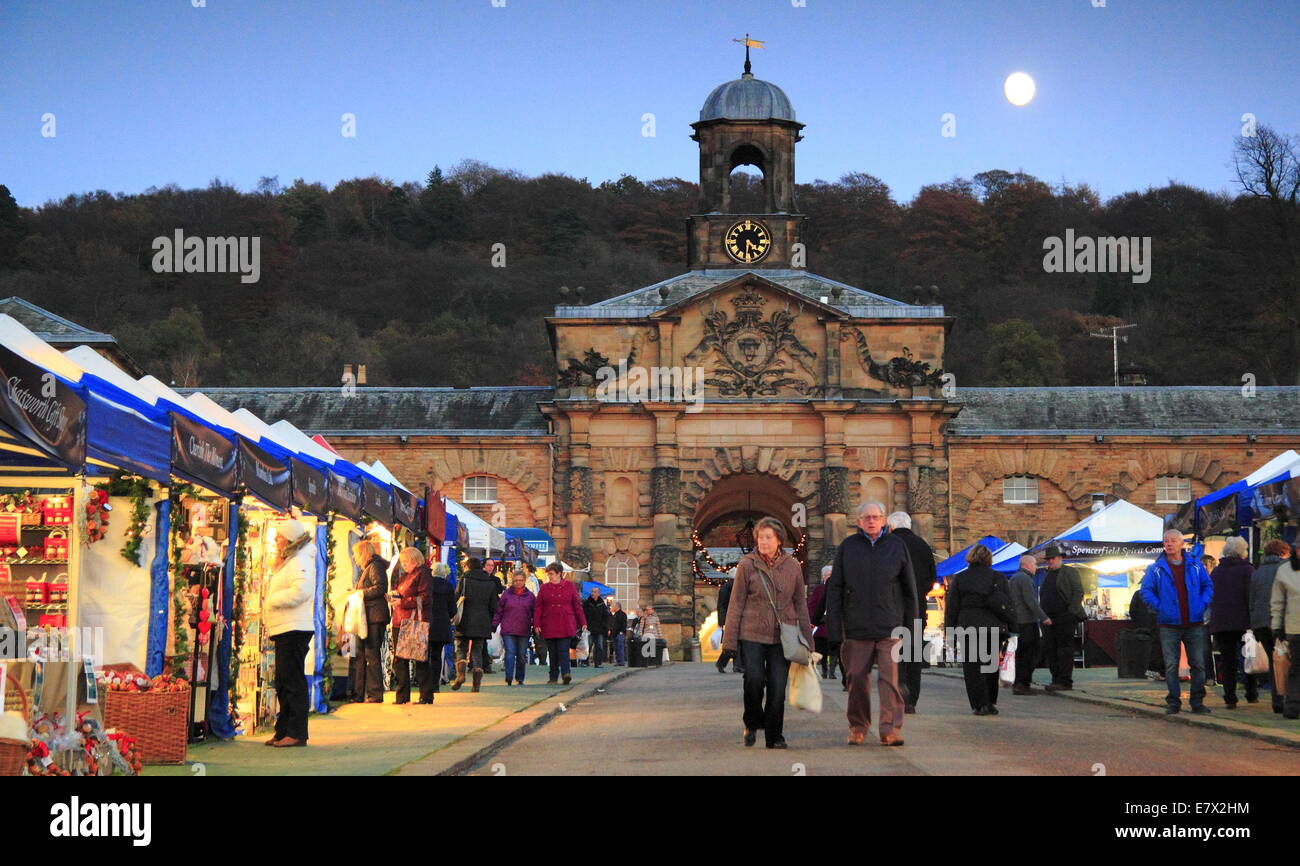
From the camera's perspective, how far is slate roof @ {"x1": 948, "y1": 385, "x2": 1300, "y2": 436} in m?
51.6

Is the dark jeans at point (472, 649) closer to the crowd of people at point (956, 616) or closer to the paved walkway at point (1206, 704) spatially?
the crowd of people at point (956, 616)

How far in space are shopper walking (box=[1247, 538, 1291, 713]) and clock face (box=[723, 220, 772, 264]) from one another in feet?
118

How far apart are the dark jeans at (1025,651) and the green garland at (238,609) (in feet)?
32.7

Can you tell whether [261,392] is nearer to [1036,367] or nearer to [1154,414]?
[1154,414]

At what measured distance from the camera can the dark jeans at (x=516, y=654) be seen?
79.9 feet

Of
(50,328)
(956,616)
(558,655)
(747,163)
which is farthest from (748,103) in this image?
(956,616)

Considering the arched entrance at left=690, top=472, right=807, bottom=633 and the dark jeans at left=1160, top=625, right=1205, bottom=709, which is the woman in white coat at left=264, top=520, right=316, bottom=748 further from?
the arched entrance at left=690, top=472, right=807, bottom=633

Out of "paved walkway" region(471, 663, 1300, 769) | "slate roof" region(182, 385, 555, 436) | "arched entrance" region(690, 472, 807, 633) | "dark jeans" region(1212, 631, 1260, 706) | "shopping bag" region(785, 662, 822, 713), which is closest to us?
"paved walkway" region(471, 663, 1300, 769)

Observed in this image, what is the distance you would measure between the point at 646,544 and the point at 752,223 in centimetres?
1134

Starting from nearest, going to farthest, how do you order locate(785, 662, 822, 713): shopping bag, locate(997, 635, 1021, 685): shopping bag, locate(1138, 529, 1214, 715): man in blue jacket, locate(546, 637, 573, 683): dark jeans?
1. locate(785, 662, 822, 713): shopping bag
2. locate(1138, 529, 1214, 715): man in blue jacket
3. locate(997, 635, 1021, 685): shopping bag
4. locate(546, 637, 573, 683): dark jeans

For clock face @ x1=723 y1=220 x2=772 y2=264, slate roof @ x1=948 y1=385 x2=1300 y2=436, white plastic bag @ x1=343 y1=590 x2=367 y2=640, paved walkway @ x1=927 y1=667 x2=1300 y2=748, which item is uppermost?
clock face @ x1=723 y1=220 x2=772 y2=264

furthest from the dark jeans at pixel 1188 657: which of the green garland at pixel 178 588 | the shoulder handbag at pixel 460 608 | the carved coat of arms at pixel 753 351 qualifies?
the carved coat of arms at pixel 753 351

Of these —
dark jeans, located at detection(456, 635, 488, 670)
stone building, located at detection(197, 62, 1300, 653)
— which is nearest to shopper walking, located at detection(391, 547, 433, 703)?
dark jeans, located at detection(456, 635, 488, 670)

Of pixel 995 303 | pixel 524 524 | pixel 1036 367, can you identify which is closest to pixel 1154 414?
pixel 524 524
